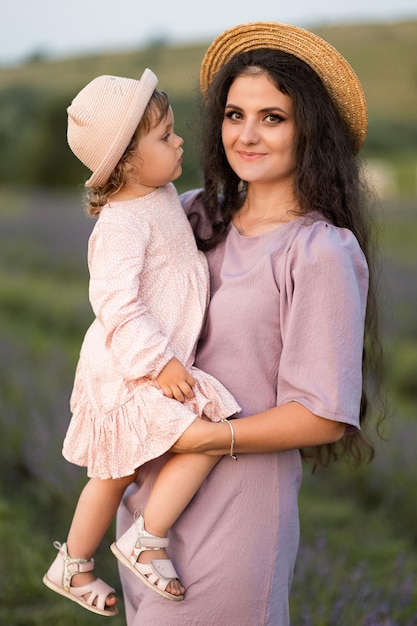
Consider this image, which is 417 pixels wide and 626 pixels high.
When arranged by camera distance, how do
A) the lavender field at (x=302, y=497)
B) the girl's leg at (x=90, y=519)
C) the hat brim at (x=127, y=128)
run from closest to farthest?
the hat brim at (x=127, y=128) < the girl's leg at (x=90, y=519) < the lavender field at (x=302, y=497)

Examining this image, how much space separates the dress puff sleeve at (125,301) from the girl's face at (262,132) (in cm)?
34

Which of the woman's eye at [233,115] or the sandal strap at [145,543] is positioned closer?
the sandal strap at [145,543]

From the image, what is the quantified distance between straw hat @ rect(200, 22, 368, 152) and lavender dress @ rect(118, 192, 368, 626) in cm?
Answer: 34

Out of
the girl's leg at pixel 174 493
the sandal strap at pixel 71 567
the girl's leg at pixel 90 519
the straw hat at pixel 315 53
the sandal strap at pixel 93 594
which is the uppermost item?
the straw hat at pixel 315 53

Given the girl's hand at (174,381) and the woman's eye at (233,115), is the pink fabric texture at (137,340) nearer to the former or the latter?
the girl's hand at (174,381)

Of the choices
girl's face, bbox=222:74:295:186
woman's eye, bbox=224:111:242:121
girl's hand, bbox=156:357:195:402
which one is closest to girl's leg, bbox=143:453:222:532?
girl's hand, bbox=156:357:195:402

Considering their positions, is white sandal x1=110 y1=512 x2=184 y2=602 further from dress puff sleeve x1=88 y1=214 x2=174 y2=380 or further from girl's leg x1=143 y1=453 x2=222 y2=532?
dress puff sleeve x1=88 y1=214 x2=174 y2=380

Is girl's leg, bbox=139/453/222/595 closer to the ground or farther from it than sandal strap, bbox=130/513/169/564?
farther from it

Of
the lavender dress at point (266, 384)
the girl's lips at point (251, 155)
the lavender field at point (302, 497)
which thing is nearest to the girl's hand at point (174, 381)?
the lavender dress at point (266, 384)

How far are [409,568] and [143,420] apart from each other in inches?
88.0

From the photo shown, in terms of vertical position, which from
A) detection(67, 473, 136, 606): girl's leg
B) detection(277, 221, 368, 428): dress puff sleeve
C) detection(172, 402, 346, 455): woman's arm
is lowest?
detection(67, 473, 136, 606): girl's leg

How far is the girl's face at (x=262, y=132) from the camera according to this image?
2.37 metres

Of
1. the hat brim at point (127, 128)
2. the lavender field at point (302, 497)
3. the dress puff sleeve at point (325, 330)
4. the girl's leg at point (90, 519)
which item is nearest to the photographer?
the dress puff sleeve at point (325, 330)

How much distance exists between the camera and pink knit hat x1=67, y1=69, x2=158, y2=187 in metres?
2.32
